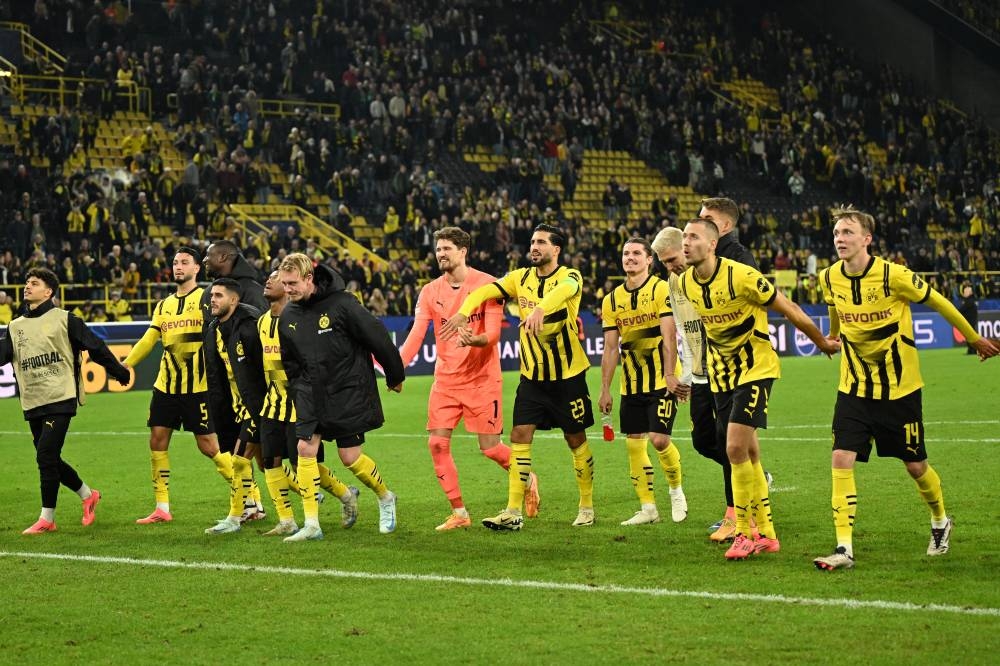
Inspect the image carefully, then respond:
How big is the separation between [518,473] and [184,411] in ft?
9.86

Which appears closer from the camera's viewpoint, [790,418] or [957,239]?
[790,418]

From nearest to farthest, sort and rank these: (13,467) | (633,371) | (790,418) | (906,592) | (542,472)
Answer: (906,592) → (633,371) → (542,472) → (13,467) → (790,418)

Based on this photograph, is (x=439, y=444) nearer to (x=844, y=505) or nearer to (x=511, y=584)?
(x=511, y=584)

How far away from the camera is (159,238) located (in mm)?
33281

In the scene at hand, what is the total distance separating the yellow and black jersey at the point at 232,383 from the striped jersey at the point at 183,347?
1.67 ft

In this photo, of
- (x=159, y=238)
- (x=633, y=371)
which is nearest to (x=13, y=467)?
(x=633, y=371)

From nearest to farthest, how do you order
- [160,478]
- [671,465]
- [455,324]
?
[455,324] < [671,465] < [160,478]

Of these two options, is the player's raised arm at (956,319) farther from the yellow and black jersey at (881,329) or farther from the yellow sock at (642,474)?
the yellow sock at (642,474)

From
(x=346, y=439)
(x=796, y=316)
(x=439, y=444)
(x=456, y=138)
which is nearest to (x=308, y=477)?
(x=346, y=439)

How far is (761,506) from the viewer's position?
30.8 feet

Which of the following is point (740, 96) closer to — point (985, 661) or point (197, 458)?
point (197, 458)

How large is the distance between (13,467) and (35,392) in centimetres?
521

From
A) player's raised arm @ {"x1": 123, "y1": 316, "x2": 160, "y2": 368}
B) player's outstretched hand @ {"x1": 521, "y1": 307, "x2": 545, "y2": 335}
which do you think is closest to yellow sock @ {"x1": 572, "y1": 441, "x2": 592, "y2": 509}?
player's outstretched hand @ {"x1": 521, "y1": 307, "x2": 545, "y2": 335}

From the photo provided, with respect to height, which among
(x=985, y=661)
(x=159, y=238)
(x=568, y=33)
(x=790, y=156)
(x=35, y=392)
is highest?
(x=568, y=33)
